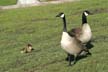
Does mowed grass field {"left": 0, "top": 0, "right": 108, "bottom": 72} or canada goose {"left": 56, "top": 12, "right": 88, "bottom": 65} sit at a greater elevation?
canada goose {"left": 56, "top": 12, "right": 88, "bottom": 65}

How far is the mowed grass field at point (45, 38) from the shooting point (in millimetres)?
16609

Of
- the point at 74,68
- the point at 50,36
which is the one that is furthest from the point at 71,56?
the point at 50,36

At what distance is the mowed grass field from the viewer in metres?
16.6

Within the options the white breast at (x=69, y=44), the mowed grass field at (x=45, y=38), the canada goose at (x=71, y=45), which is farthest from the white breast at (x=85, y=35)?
the white breast at (x=69, y=44)

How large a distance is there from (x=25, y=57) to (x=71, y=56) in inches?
109

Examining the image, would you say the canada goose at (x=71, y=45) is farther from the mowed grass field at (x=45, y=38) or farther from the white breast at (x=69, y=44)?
the mowed grass field at (x=45, y=38)

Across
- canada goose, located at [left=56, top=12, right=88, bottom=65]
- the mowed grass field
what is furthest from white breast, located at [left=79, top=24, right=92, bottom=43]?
canada goose, located at [left=56, top=12, right=88, bottom=65]

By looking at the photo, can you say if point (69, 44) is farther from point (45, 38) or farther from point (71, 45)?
point (45, 38)

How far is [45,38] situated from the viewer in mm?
22984

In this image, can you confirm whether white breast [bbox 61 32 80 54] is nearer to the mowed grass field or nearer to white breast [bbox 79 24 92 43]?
the mowed grass field

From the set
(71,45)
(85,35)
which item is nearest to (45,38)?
(85,35)

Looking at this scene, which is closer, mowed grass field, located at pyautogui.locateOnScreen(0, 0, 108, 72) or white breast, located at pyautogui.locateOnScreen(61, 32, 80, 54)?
white breast, located at pyautogui.locateOnScreen(61, 32, 80, 54)

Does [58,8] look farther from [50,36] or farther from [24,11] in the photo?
[50,36]

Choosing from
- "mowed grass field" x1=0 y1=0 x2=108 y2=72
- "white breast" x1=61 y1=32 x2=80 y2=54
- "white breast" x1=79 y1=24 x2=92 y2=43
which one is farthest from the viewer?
"white breast" x1=79 y1=24 x2=92 y2=43
